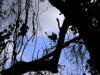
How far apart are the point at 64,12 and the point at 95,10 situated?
49.4 inches

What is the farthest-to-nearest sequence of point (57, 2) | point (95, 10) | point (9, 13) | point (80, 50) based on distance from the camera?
1. point (80, 50)
2. point (57, 2)
3. point (9, 13)
4. point (95, 10)

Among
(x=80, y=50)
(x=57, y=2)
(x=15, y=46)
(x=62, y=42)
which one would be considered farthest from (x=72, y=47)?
(x=15, y=46)

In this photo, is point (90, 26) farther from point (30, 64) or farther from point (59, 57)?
point (30, 64)

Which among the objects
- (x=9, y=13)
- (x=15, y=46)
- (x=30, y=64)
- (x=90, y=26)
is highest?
(x=9, y=13)

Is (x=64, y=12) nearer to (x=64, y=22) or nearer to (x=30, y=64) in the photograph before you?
(x=64, y=22)

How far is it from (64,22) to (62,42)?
0.97ft

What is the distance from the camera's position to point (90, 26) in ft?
8.89

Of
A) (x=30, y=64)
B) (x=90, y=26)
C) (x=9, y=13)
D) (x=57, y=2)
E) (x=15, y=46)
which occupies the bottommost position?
(x=30, y=64)

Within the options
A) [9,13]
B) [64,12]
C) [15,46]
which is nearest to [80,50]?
[64,12]

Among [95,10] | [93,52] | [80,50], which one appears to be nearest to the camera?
[95,10]

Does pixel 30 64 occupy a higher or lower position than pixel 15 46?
lower

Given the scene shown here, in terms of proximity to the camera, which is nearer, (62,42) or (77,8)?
Answer: (77,8)

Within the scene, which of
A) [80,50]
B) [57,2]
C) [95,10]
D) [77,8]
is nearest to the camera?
[95,10]

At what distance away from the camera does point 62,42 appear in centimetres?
312
